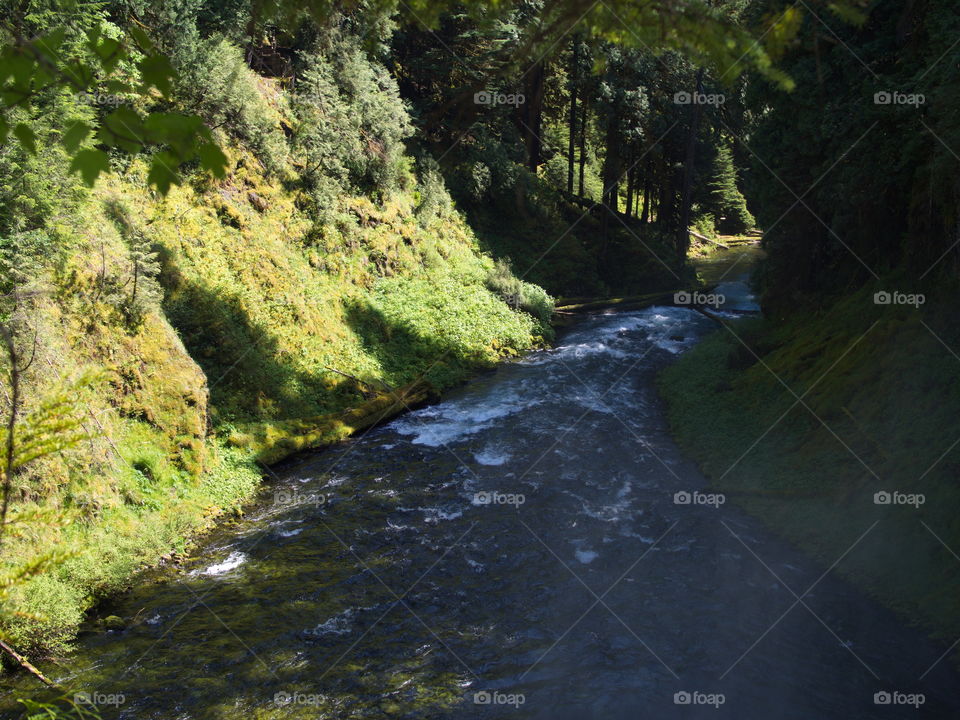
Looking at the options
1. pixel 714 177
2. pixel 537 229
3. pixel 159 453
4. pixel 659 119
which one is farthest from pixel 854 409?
pixel 714 177

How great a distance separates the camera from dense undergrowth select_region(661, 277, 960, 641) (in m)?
9.29

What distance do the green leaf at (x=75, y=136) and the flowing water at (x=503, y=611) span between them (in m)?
6.69

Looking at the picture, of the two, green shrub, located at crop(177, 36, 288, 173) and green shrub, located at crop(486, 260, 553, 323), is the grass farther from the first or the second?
green shrub, located at crop(177, 36, 288, 173)

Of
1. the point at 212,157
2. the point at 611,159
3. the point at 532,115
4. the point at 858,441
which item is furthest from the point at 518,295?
the point at 212,157

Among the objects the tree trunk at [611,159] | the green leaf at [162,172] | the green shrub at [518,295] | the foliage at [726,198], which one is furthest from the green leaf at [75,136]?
the foliage at [726,198]

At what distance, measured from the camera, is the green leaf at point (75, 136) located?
76.9 inches

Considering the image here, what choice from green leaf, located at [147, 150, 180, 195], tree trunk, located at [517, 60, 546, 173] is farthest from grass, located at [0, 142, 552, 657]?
tree trunk, located at [517, 60, 546, 173]

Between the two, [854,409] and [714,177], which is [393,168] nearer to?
[854,409]

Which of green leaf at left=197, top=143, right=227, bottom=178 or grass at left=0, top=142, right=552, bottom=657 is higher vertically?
green leaf at left=197, top=143, right=227, bottom=178

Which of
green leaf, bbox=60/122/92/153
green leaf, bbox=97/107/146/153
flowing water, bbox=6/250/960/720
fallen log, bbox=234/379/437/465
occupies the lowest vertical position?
flowing water, bbox=6/250/960/720

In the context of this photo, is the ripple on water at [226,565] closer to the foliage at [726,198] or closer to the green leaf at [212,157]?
the green leaf at [212,157]

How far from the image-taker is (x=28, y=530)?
8.62 m

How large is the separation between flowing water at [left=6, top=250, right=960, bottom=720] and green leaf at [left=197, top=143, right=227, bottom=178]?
6.49 metres

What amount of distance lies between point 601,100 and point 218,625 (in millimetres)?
27755
